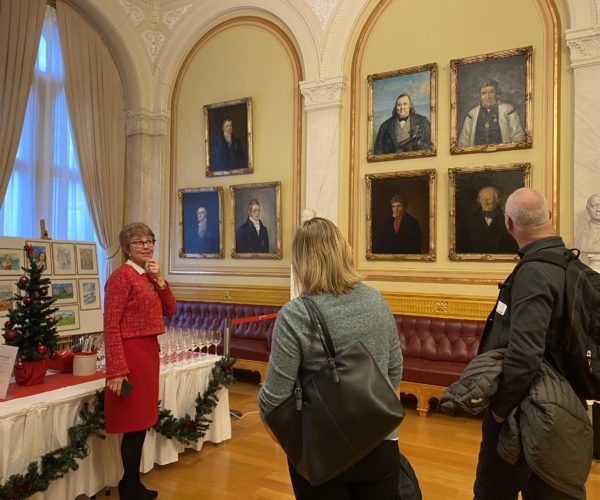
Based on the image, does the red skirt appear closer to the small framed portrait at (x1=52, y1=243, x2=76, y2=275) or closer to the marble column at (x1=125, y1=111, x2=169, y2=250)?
the small framed portrait at (x1=52, y1=243, x2=76, y2=275)

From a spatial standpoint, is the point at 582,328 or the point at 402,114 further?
the point at 402,114

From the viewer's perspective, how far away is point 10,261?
214 inches

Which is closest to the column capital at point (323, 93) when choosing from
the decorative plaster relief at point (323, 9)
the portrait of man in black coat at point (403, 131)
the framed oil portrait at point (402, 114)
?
the framed oil portrait at point (402, 114)

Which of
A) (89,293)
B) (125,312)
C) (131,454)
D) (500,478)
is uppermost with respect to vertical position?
(125,312)

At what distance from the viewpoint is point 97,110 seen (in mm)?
8414

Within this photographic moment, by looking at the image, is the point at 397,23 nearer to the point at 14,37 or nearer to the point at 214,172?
the point at 214,172

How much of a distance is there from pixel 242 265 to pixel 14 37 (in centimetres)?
464

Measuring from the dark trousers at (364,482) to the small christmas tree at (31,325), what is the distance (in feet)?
7.55

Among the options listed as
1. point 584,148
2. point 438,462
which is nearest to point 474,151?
point 584,148

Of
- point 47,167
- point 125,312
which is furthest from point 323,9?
point 125,312

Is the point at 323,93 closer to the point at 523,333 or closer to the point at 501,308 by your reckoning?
the point at 501,308

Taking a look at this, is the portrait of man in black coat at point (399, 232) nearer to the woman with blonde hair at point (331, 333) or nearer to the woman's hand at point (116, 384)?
the woman's hand at point (116, 384)

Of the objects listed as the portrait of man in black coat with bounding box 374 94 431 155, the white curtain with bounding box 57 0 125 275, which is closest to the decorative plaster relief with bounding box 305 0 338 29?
the portrait of man in black coat with bounding box 374 94 431 155

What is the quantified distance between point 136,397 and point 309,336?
199cm
